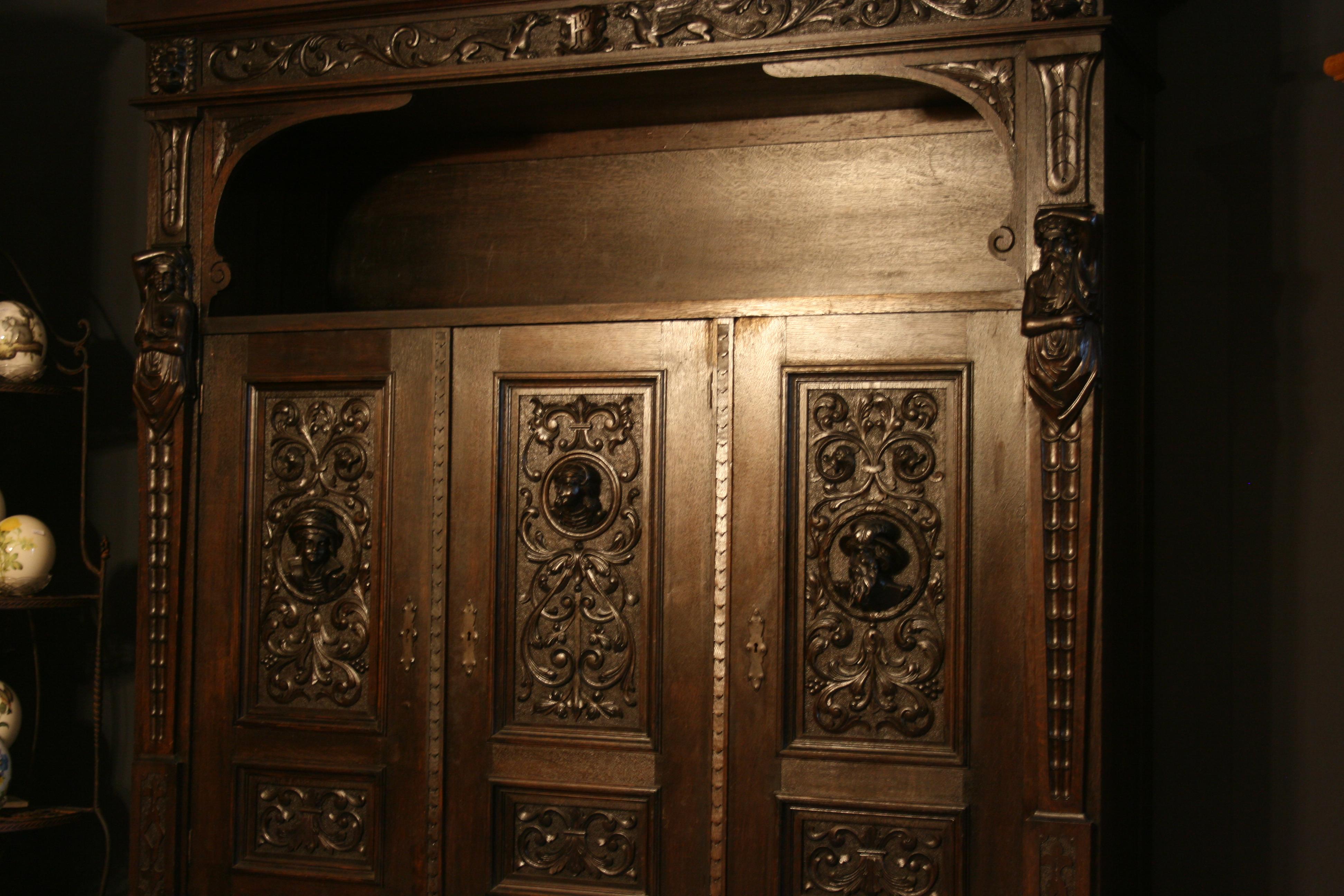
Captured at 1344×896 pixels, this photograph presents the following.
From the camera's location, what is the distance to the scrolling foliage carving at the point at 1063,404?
7.77 ft

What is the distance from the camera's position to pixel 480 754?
2785 millimetres

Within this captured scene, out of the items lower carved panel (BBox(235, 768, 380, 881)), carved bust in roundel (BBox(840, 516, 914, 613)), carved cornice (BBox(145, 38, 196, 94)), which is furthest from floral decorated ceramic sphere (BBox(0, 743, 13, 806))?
carved bust in roundel (BBox(840, 516, 914, 613))

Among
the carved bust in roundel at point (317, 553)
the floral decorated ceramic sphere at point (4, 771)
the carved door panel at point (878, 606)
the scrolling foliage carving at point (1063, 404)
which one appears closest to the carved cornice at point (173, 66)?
the carved bust in roundel at point (317, 553)

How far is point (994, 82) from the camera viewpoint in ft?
8.18

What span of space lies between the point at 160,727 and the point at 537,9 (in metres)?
1.81

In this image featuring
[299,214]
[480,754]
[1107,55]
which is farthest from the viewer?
[299,214]

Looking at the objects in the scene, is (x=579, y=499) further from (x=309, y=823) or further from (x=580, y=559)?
(x=309, y=823)

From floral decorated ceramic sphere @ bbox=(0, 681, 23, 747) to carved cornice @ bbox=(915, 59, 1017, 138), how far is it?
253 cm

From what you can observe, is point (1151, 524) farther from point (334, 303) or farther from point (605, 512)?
point (334, 303)

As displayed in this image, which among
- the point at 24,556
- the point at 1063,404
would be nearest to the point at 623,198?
the point at 1063,404

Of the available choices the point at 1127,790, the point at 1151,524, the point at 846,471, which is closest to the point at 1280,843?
the point at 1127,790

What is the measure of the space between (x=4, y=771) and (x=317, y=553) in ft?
2.94

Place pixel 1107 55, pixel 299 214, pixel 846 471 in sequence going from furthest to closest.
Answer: pixel 299 214, pixel 846 471, pixel 1107 55

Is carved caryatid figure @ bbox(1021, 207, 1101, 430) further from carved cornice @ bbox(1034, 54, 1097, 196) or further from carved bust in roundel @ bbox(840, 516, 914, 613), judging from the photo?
carved bust in roundel @ bbox(840, 516, 914, 613)
